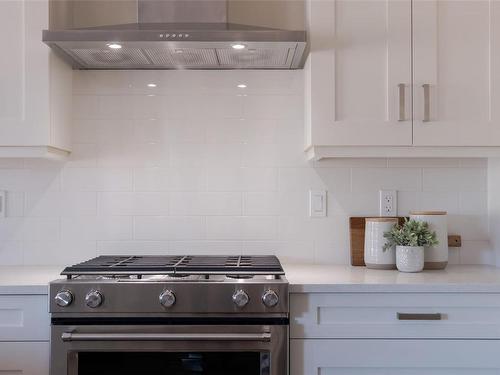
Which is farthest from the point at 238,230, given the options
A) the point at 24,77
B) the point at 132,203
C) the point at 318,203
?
the point at 24,77

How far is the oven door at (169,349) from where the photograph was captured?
180 cm

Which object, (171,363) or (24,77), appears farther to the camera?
(24,77)

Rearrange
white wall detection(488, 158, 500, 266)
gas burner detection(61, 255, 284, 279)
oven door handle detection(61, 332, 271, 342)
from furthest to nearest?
white wall detection(488, 158, 500, 266) → gas burner detection(61, 255, 284, 279) → oven door handle detection(61, 332, 271, 342)

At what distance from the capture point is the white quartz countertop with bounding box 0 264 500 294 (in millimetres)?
1854

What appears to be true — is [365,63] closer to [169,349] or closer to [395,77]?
[395,77]

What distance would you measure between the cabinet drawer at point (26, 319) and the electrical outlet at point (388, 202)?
1465 mm

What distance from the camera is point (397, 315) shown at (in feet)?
6.09

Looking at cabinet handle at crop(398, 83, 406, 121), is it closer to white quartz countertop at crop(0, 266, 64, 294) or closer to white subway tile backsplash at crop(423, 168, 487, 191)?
white subway tile backsplash at crop(423, 168, 487, 191)

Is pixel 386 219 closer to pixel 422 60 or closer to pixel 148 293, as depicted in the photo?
pixel 422 60

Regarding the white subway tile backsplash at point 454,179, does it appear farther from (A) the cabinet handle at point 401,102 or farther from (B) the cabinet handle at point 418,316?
(B) the cabinet handle at point 418,316

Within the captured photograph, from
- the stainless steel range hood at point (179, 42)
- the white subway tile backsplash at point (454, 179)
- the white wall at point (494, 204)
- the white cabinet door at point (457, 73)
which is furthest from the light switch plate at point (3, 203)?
the white wall at point (494, 204)

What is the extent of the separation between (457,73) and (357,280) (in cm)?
92

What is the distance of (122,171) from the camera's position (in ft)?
8.08

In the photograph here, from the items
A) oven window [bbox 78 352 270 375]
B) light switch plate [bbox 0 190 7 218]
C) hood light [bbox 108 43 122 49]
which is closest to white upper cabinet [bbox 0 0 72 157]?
hood light [bbox 108 43 122 49]
